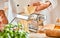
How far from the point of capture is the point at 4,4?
4.17 feet

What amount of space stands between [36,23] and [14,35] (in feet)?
1.69

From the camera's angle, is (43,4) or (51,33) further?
(43,4)

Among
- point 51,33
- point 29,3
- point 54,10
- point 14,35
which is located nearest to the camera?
point 14,35

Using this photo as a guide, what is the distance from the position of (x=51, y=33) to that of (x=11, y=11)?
0.45m

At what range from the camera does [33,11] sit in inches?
55.9

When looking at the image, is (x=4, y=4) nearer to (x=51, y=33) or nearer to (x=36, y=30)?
(x=36, y=30)


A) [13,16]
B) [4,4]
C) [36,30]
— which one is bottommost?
[36,30]

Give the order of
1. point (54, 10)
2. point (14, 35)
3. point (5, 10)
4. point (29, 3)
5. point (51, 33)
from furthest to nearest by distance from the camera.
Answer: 1. point (54, 10)
2. point (29, 3)
3. point (5, 10)
4. point (51, 33)
5. point (14, 35)

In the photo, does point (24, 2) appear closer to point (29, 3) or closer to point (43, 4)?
point (29, 3)

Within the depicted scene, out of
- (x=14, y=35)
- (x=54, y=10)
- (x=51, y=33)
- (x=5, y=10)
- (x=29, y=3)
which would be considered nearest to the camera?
(x=14, y=35)

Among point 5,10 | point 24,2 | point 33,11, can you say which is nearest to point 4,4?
point 5,10

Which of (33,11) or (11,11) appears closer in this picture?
(11,11)

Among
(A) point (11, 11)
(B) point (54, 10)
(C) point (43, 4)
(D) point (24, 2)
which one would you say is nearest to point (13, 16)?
(A) point (11, 11)

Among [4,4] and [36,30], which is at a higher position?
[4,4]
